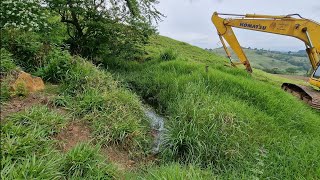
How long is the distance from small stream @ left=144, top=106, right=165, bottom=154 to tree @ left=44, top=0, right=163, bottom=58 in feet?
12.6

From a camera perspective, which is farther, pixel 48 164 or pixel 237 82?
pixel 237 82

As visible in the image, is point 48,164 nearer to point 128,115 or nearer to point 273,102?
point 128,115

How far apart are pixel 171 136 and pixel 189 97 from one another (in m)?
1.23

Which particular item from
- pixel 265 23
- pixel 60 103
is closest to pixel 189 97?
pixel 60 103

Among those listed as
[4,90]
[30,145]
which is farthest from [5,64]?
[30,145]

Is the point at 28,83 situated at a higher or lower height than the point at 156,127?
higher

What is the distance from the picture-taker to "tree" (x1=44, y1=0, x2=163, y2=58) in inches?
→ 433

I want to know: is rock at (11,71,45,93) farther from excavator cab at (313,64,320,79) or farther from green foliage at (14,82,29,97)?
excavator cab at (313,64,320,79)

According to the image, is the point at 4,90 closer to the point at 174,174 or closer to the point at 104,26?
the point at 174,174

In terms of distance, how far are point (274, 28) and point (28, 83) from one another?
8.74 meters

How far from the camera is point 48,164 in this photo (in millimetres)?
4195

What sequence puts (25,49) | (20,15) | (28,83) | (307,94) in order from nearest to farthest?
(28,83), (20,15), (25,49), (307,94)

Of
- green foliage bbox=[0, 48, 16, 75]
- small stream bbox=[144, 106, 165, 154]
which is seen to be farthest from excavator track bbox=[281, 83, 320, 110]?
green foliage bbox=[0, 48, 16, 75]

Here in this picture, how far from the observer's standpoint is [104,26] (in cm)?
1080
